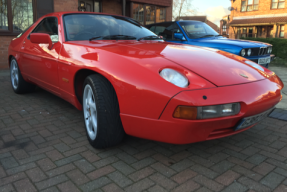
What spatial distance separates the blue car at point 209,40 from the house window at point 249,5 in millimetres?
26898

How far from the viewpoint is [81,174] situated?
2.09 metres

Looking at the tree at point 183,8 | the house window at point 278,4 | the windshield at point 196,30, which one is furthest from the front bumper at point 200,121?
the house window at point 278,4

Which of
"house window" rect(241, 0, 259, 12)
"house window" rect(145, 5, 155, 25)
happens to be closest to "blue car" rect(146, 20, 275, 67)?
"house window" rect(145, 5, 155, 25)

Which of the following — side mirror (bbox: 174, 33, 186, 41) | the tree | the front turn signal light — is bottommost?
the front turn signal light

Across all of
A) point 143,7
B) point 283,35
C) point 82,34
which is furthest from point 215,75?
point 283,35

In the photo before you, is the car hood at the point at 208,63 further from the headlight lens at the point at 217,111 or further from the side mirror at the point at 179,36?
the side mirror at the point at 179,36

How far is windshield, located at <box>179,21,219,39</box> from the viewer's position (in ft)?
19.8

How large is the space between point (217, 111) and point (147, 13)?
1229cm

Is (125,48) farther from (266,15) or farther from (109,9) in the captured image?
(266,15)

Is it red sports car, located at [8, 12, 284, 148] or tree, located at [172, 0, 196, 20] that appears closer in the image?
red sports car, located at [8, 12, 284, 148]

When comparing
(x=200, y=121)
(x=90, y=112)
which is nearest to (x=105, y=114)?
(x=90, y=112)

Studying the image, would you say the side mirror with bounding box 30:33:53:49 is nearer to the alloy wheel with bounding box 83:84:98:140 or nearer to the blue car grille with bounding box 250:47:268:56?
the alloy wheel with bounding box 83:84:98:140

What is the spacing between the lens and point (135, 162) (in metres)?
2.29

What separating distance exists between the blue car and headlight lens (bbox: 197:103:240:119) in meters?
3.45
